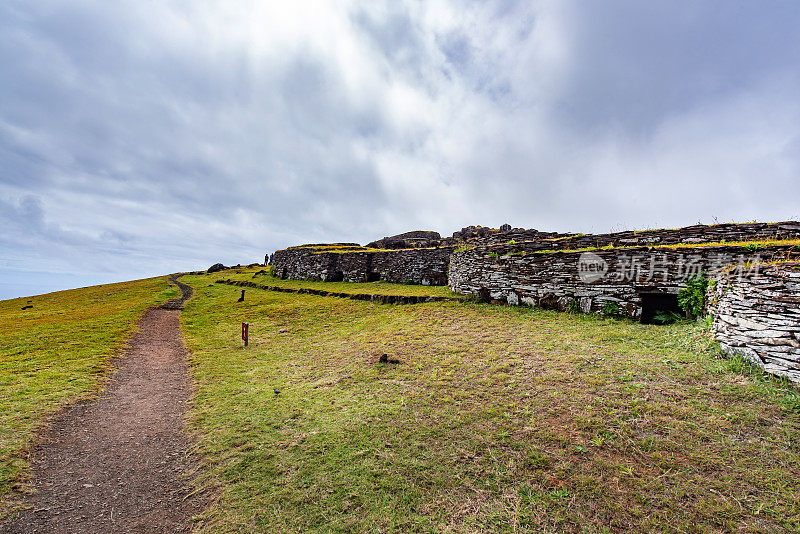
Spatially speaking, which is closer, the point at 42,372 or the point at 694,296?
the point at 42,372

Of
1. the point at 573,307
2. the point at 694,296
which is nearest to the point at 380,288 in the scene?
the point at 573,307

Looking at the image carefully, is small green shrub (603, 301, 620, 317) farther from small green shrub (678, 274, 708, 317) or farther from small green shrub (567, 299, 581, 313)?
small green shrub (678, 274, 708, 317)

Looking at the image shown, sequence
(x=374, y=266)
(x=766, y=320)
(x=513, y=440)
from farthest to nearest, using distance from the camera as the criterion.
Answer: (x=374, y=266) → (x=766, y=320) → (x=513, y=440)

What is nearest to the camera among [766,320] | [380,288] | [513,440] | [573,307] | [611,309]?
[513,440]

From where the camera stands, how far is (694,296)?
8414 mm

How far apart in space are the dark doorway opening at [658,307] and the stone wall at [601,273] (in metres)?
0.04

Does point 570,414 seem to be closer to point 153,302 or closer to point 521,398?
point 521,398

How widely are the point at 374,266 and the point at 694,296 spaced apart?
66.5 feet

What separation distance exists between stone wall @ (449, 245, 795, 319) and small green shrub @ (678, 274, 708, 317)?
0.48 feet

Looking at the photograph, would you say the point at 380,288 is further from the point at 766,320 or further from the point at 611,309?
the point at 766,320

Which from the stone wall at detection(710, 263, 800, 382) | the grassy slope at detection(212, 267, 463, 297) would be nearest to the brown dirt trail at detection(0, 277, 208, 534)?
the stone wall at detection(710, 263, 800, 382)

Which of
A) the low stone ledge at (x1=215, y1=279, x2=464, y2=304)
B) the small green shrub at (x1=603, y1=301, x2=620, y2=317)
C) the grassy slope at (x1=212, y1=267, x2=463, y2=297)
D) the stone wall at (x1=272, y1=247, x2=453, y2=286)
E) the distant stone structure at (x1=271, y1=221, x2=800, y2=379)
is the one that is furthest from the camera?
the stone wall at (x1=272, y1=247, x2=453, y2=286)

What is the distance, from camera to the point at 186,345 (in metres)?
11.6

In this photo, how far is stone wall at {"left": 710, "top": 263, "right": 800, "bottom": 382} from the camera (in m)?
5.13
